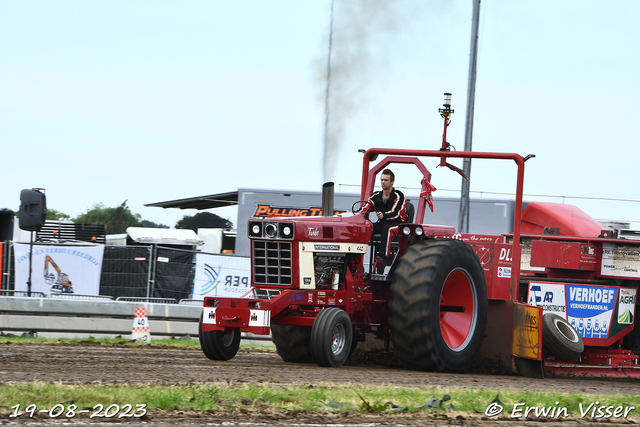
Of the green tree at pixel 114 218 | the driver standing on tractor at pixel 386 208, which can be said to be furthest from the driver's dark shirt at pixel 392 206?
the green tree at pixel 114 218

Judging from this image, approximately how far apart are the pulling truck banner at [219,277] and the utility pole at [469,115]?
6.66 m

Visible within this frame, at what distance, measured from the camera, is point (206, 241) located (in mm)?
32062

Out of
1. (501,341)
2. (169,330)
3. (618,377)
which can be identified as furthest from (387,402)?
(169,330)

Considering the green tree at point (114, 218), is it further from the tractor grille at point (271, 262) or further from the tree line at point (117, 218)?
the tractor grille at point (271, 262)

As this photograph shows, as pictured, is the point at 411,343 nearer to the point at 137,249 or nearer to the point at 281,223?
the point at 281,223

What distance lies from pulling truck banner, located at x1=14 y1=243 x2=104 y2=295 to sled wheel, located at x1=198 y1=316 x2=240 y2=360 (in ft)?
38.5

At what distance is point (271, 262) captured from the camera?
852cm

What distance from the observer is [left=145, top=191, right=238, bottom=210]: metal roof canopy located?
35.4 metres

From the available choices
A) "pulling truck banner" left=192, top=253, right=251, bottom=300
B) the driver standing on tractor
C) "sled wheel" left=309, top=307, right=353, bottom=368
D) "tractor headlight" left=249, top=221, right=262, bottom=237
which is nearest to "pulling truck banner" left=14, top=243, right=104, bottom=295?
"pulling truck banner" left=192, top=253, right=251, bottom=300

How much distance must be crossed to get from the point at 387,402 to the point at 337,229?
3264 millimetres

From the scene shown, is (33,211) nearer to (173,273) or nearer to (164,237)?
(173,273)

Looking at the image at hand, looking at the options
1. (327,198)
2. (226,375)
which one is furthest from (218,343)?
(327,198)

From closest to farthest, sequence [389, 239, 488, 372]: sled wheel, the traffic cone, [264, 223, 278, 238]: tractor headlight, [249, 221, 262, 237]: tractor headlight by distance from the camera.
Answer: [389, 239, 488, 372]: sled wheel → [264, 223, 278, 238]: tractor headlight → [249, 221, 262, 237]: tractor headlight → the traffic cone

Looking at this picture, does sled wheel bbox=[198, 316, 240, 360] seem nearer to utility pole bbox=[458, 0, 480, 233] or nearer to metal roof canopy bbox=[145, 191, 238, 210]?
utility pole bbox=[458, 0, 480, 233]
